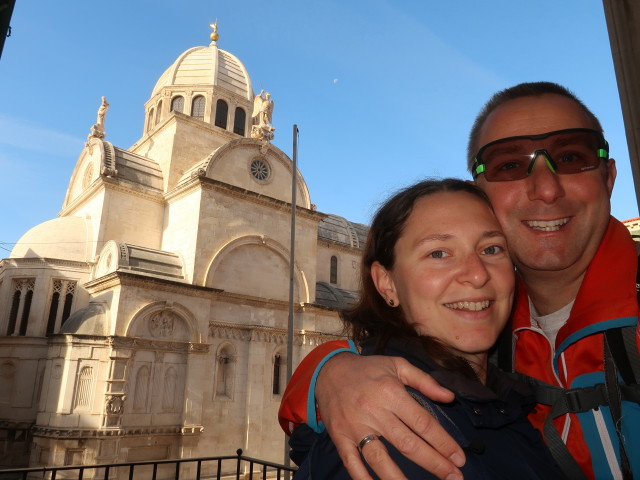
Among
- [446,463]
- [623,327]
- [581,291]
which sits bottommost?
[446,463]

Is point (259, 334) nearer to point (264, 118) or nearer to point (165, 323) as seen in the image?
point (165, 323)

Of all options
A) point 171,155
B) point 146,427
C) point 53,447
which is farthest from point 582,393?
point 171,155

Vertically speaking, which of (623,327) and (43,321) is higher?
(43,321)

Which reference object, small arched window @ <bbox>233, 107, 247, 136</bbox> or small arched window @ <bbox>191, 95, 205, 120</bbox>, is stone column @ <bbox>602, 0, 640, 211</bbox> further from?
small arched window @ <bbox>233, 107, 247, 136</bbox>

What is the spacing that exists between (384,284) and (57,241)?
20546 millimetres

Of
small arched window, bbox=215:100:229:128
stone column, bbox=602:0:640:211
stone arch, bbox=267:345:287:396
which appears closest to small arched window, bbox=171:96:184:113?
small arched window, bbox=215:100:229:128

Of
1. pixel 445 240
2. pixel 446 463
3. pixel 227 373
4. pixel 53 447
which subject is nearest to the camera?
pixel 446 463

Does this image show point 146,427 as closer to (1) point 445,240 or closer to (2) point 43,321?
(2) point 43,321

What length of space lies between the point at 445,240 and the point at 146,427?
15.6 metres

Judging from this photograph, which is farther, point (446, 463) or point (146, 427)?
point (146, 427)

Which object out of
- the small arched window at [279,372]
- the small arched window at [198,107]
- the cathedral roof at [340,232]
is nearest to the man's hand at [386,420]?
the small arched window at [279,372]

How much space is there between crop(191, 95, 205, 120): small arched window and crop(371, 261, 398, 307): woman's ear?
24.0 metres

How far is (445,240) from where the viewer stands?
2043 millimetres

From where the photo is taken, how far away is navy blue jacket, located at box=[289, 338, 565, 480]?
151 centimetres
